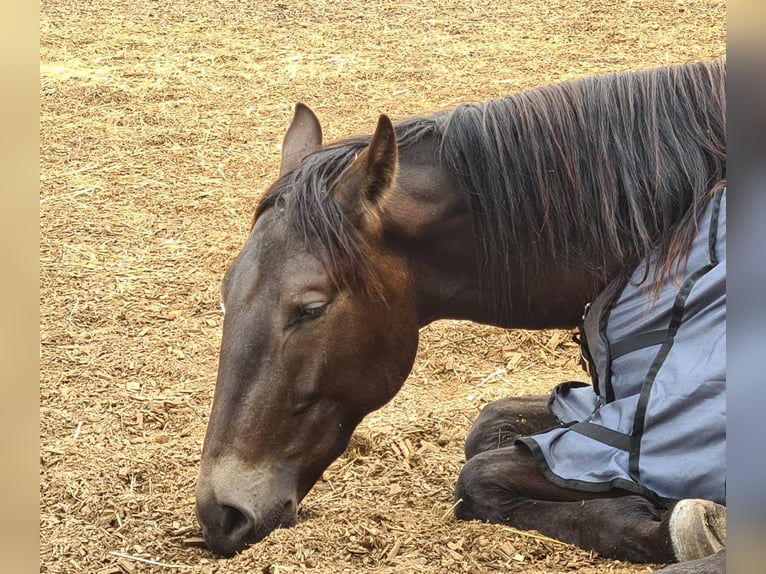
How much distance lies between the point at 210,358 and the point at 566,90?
8.90 feet

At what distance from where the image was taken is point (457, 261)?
3018 millimetres

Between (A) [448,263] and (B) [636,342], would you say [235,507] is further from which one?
(B) [636,342]

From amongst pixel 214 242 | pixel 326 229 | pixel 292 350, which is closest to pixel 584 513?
pixel 292 350

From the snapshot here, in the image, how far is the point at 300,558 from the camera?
104 inches

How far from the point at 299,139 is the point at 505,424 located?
4.45 ft

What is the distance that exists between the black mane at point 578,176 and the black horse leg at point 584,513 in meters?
0.60

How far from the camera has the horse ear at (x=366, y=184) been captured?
2793 millimetres

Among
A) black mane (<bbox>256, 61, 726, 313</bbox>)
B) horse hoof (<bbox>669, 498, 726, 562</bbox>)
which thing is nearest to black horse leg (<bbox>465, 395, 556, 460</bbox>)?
black mane (<bbox>256, 61, 726, 313</bbox>)

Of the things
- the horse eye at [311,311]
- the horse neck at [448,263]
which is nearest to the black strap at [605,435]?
the horse neck at [448,263]

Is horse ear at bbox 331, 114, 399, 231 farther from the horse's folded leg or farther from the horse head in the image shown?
the horse's folded leg
